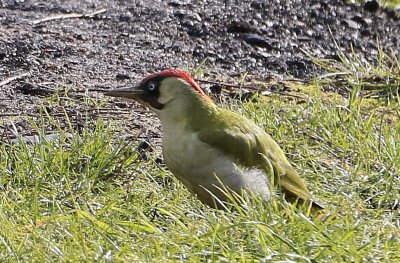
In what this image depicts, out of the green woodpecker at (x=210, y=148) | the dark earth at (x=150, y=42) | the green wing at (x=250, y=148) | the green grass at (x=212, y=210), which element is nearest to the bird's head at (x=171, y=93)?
the green woodpecker at (x=210, y=148)

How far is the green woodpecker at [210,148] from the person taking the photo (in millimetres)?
5008

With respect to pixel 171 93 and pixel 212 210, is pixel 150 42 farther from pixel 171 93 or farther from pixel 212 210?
pixel 212 210

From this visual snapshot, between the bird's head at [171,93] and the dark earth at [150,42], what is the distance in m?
1.01


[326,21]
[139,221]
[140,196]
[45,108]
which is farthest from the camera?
[326,21]

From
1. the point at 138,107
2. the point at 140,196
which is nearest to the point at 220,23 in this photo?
the point at 138,107

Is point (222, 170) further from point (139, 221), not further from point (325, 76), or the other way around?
point (325, 76)

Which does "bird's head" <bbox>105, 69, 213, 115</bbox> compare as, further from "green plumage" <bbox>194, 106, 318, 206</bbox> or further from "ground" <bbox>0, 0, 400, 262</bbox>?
"ground" <bbox>0, 0, 400, 262</bbox>

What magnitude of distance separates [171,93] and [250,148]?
0.43 metres

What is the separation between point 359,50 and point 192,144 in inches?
123

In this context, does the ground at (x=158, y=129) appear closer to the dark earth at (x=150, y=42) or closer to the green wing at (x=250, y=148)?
the dark earth at (x=150, y=42)

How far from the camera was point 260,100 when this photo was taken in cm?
680

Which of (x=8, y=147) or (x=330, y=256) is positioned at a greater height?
(x=330, y=256)

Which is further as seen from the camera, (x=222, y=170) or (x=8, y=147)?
(x=8, y=147)

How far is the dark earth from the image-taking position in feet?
22.3
